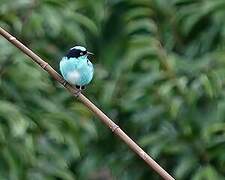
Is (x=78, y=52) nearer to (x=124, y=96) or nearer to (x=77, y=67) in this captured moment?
(x=77, y=67)

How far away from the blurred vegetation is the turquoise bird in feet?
2.91

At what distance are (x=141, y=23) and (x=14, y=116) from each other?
877 millimetres

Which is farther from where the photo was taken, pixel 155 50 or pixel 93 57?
pixel 93 57

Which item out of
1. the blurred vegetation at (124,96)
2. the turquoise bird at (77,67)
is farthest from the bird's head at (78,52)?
the blurred vegetation at (124,96)

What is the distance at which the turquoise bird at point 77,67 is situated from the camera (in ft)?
8.24

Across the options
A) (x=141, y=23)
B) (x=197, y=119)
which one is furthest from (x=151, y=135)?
(x=141, y=23)

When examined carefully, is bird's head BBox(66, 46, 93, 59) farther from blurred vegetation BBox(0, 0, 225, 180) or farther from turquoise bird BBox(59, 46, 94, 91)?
blurred vegetation BBox(0, 0, 225, 180)

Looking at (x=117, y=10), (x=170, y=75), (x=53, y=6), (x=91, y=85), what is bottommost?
(x=170, y=75)

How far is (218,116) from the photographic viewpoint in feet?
12.7

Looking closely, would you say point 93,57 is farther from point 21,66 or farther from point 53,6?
point 21,66

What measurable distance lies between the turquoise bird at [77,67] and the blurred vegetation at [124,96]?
0.89 meters

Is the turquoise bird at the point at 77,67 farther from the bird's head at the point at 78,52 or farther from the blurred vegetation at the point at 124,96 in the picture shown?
the blurred vegetation at the point at 124,96

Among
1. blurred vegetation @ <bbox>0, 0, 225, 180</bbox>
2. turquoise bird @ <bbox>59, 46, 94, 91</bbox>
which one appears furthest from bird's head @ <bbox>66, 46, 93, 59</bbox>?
blurred vegetation @ <bbox>0, 0, 225, 180</bbox>

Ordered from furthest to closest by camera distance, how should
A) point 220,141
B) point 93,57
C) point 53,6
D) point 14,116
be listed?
point 93,57 < point 53,6 < point 220,141 < point 14,116
